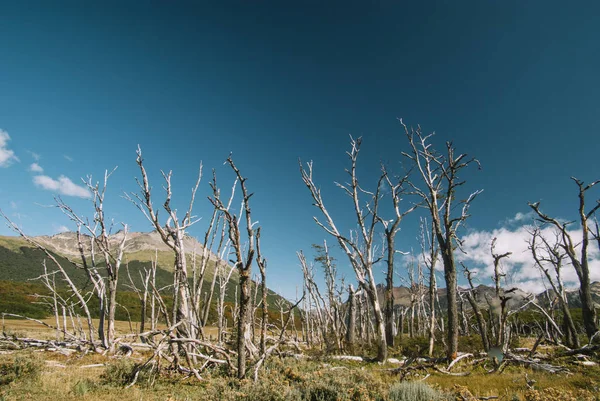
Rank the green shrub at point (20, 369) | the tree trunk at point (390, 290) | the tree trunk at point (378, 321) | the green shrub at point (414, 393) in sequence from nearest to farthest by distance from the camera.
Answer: the green shrub at point (414, 393) → the green shrub at point (20, 369) → the tree trunk at point (378, 321) → the tree trunk at point (390, 290)

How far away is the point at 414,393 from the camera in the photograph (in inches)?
211

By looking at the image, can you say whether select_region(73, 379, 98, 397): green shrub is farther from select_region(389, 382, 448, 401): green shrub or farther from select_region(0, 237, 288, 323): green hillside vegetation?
select_region(389, 382, 448, 401): green shrub

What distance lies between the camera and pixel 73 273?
353ft

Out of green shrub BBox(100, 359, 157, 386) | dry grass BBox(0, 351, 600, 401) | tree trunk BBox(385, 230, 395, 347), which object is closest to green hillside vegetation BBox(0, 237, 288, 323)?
dry grass BBox(0, 351, 600, 401)

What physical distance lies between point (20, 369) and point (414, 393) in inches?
358

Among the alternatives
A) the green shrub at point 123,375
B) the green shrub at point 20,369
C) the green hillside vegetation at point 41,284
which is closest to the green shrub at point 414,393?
the green shrub at point 123,375

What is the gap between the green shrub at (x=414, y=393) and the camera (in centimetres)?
522

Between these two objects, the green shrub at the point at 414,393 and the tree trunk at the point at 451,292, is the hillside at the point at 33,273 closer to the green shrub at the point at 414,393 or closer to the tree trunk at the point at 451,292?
the green shrub at the point at 414,393

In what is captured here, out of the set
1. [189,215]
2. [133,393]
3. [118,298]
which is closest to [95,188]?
[189,215]

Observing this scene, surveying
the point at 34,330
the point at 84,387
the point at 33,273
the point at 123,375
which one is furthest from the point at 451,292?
the point at 33,273

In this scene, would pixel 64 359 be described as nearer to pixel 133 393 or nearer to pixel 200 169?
pixel 133 393

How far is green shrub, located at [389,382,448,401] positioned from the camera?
522 centimetres

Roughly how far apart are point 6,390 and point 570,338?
22.9 m

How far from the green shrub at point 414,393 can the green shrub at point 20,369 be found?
27.4 feet
